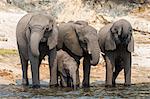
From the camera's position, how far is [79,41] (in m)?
20.2

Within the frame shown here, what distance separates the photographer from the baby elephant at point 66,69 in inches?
773

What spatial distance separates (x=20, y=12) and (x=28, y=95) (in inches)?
806

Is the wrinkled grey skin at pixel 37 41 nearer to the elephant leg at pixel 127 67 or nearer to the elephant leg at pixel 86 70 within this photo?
the elephant leg at pixel 86 70

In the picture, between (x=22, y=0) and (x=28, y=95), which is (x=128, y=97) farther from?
(x=22, y=0)

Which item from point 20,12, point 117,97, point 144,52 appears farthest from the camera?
point 20,12

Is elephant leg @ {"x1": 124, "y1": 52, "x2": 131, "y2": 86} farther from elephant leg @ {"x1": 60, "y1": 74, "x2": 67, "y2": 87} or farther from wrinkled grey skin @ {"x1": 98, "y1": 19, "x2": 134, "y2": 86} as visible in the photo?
elephant leg @ {"x1": 60, "y1": 74, "x2": 67, "y2": 87}

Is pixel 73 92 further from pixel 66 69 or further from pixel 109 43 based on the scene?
pixel 109 43

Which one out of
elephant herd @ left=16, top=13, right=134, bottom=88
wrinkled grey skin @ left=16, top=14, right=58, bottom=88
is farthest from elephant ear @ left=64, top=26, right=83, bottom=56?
wrinkled grey skin @ left=16, top=14, right=58, bottom=88

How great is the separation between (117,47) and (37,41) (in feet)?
11.2

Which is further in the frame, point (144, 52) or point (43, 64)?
point (144, 52)

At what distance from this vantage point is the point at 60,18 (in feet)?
130

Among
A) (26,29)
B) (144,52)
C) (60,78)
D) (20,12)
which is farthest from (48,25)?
(20,12)

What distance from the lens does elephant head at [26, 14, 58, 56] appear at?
60.5 ft

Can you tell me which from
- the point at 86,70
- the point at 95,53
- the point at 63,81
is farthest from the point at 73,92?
the point at 86,70
